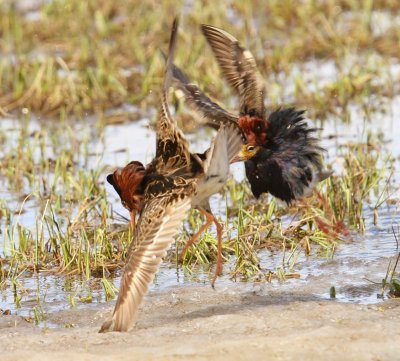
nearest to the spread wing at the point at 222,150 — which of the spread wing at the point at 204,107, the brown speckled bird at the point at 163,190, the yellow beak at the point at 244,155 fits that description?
the brown speckled bird at the point at 163,190

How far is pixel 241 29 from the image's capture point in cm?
1278

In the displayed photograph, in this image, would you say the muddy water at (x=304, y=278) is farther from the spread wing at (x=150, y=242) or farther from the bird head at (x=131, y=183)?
the spread wing at (x=150, y=242)

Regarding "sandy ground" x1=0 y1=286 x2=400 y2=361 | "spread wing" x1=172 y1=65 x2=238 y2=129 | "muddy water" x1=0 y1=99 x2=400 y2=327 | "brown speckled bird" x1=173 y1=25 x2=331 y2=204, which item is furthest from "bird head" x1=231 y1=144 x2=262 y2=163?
"sandy ground" x1=0 y1=286 x2=400 y2=361

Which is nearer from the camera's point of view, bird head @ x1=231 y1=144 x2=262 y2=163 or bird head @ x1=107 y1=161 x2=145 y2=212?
bird head @ x1=107 y1=161 x2=145 y2=212

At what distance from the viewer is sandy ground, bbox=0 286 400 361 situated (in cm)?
516

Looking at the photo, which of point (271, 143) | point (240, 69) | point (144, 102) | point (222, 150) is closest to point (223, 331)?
point (222, 150)

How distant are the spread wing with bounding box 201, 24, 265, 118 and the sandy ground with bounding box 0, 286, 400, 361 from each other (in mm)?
1623

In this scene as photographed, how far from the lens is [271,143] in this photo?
7688 mm

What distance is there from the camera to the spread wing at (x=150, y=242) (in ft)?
18.7

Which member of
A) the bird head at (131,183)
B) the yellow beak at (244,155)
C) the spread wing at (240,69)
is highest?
the spread wing at (240,69)

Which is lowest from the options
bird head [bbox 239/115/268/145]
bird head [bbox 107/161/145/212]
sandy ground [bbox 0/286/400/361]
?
sandy ground [bbox 0/286/400/361]

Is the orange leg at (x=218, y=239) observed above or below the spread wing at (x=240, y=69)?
below

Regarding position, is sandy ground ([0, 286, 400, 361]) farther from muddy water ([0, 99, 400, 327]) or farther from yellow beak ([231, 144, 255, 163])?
yellow beak ([231, 144, 255, 163])

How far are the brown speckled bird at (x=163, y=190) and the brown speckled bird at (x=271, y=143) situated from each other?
2.64 ft
